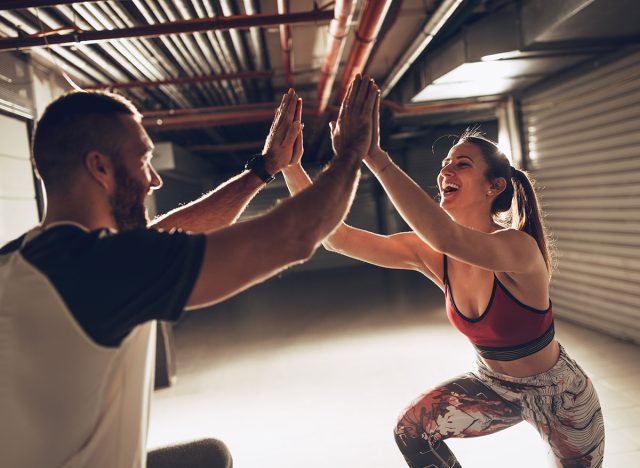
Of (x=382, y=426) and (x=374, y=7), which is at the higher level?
(x=374, y=7)

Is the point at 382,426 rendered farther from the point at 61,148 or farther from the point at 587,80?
the point at 587,80

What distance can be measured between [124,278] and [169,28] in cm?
267

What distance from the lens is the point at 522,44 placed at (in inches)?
158

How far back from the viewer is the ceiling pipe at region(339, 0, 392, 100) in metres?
2.97

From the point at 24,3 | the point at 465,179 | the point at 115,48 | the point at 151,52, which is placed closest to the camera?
the point at 465,179

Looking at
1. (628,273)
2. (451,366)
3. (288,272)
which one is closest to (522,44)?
(628,273)

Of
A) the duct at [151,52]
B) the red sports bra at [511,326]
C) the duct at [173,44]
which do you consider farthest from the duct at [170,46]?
the red sports bra at [511,326]

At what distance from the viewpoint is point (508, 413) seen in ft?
5.81

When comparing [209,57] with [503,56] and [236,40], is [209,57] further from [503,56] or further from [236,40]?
[503,56]

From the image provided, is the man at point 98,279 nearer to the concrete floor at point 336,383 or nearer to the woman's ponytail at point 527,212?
the concrete floor at point 336,383

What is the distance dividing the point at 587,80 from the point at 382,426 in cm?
430

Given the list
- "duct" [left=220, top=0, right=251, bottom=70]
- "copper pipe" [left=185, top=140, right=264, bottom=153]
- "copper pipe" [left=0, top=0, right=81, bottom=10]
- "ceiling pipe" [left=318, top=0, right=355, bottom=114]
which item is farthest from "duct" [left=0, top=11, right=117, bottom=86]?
"copper pipe" [left=185, top=140, right=264, bottom=153]

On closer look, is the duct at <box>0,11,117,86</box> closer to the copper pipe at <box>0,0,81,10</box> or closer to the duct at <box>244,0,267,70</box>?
the copper pipe at <box>0,0,81,10</box>

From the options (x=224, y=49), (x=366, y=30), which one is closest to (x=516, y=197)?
(x=366, y=30)
